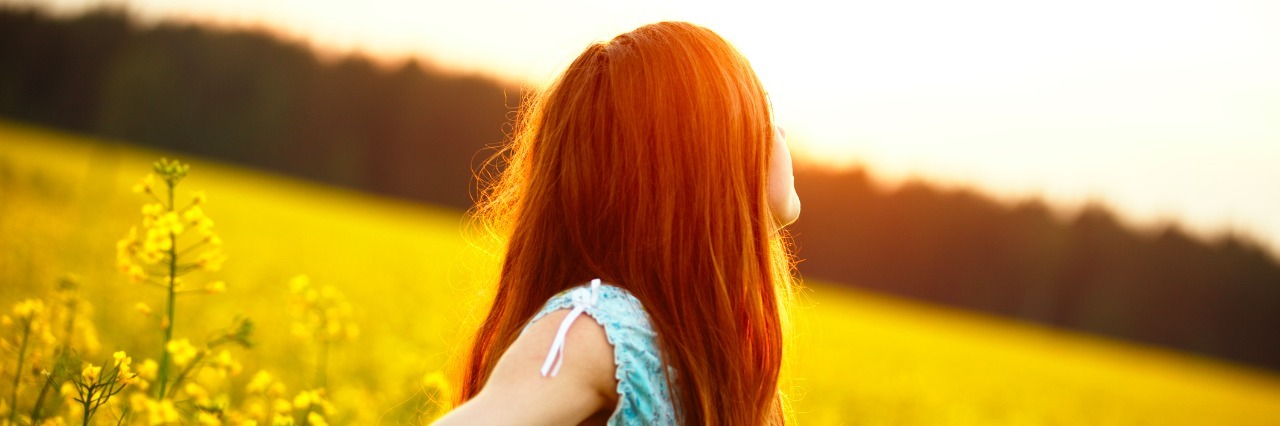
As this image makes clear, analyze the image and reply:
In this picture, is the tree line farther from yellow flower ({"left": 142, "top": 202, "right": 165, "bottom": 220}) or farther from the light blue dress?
the light blue dress

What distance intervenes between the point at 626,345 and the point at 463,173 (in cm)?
3679

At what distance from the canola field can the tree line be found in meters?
3.50

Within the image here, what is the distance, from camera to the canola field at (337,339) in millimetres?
2154

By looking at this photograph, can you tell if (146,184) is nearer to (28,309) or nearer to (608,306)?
(28,309)

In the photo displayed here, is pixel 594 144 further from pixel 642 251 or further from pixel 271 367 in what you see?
pixel 271 367

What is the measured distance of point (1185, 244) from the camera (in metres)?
29.6

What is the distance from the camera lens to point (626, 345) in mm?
1252

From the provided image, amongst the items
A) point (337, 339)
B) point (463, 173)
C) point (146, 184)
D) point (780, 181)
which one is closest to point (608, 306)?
point (780, 181)

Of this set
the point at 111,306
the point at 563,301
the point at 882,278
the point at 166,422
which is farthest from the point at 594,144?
the point at 882,278

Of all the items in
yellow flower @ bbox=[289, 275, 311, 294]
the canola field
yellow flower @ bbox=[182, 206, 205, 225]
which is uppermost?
yellow flower @ bbox=[182, 206, 205, 225]

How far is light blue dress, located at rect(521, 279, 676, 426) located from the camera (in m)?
1.23

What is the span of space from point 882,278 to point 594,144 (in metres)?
35.0

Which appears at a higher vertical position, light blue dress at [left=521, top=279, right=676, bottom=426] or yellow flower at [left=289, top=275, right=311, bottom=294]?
light blue dress at [left=521, top=279, right=676, bottom=426]

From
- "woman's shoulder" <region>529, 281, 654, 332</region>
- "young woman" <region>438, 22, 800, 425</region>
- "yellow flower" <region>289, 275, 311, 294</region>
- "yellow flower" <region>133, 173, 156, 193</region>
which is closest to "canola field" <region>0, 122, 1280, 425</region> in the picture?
"yellow flower" <region>289, 275, 311, 294</region>
